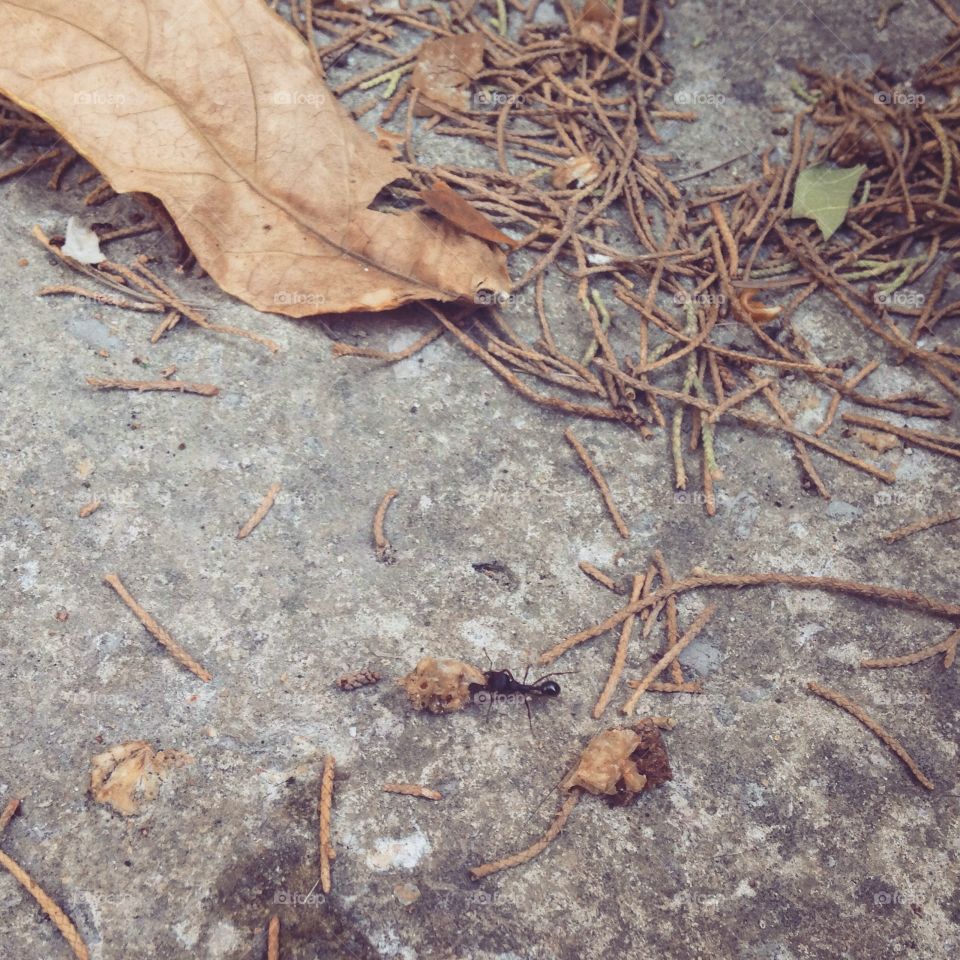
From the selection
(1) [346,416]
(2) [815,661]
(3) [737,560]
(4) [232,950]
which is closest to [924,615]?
(2) [815,661]

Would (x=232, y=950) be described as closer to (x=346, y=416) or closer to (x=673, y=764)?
(x=673, y=764)

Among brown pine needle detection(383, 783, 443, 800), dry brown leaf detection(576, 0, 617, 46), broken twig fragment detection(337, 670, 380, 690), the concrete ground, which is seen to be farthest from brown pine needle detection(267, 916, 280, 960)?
dry brown leaf detection(576, 0, 617, 46)

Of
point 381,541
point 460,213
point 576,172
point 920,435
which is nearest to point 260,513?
point 381,541

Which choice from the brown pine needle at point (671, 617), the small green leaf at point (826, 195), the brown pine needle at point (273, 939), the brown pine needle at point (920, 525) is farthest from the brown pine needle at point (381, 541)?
the small green leaf at point (826, 195)

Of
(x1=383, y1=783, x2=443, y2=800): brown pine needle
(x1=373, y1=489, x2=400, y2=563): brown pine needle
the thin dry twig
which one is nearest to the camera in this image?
the thin dry twig

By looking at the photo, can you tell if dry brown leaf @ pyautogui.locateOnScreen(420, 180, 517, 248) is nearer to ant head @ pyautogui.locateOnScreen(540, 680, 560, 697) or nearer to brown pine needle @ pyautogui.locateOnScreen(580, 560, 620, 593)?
brown pine needle @ pyautogui.locateOnScreen(580, 560, 620, 593)

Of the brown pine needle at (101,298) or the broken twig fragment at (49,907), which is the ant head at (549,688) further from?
the brown pine needle at (101,298)

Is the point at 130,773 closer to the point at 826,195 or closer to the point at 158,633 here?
the point at 158,633

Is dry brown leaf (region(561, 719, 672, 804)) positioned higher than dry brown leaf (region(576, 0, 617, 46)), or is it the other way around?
dry brown leaf (region(576, 0, 617, 46))
